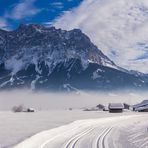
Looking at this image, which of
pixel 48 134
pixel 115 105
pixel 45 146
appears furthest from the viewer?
pixel 115 105

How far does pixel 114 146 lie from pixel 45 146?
5.98 meters

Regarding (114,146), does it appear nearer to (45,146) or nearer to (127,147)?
(127,147)

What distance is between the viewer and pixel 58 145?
35969 millimetres

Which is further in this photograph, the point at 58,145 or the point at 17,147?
the point at 58,145

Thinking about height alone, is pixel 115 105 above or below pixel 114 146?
above

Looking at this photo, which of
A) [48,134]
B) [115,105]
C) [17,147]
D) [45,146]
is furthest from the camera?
[115,105]

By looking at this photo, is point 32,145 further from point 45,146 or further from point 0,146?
point 0,146

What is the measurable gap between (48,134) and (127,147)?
13.4 metres

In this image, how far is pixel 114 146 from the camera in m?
35.5

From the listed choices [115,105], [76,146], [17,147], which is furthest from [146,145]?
[115,105]

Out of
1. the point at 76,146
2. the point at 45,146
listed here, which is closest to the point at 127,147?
the point at 76,146

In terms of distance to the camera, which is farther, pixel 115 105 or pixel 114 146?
pixel 115 105

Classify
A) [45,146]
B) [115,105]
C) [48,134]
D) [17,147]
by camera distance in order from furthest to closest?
[115,105] → [48,134] → [45,146] → [17,147]

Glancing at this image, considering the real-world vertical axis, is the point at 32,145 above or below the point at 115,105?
below
